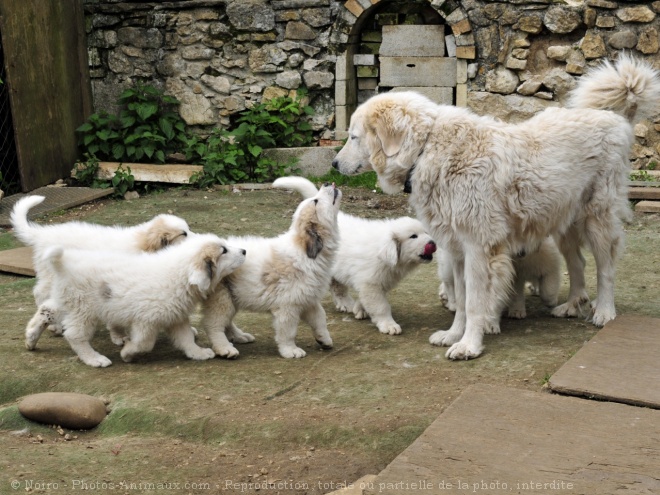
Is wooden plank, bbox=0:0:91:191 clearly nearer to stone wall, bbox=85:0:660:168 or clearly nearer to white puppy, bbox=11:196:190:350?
stone wall, bbox=85:0:660:168

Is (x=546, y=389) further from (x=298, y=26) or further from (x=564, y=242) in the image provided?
(x=298, y=26)

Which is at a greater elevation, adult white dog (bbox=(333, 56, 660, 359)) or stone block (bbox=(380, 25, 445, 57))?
stone block (bbox=(380, 25, 445, 57))

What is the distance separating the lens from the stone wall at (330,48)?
11102 millimetres

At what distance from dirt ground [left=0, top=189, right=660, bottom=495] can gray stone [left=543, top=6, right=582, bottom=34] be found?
544 centimetres

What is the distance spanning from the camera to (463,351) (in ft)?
17.0

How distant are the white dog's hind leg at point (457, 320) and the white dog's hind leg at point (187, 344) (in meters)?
1.43

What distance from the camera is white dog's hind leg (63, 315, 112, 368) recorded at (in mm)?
5074

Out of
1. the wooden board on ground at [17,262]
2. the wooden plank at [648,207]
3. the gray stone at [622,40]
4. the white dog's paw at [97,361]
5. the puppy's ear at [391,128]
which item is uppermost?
the gray stone at [622,40]

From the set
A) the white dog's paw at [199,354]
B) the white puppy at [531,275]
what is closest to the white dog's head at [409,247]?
the white puppy at [531,275]

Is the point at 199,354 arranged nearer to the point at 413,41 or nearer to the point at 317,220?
the point at 317,220

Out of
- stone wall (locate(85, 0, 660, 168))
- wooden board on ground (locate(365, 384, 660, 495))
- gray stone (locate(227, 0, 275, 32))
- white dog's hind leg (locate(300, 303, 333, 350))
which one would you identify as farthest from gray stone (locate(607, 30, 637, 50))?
wooden board on ground (locate(365, 384, 660, 495))

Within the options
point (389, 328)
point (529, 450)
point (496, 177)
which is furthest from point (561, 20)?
point (529, 450)

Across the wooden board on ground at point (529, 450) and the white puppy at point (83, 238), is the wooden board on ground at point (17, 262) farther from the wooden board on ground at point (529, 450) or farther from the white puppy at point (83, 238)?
the wooden board on ground at point (529, 450)

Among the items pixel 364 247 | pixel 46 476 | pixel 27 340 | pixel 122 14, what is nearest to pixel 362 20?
pixel 122 14
